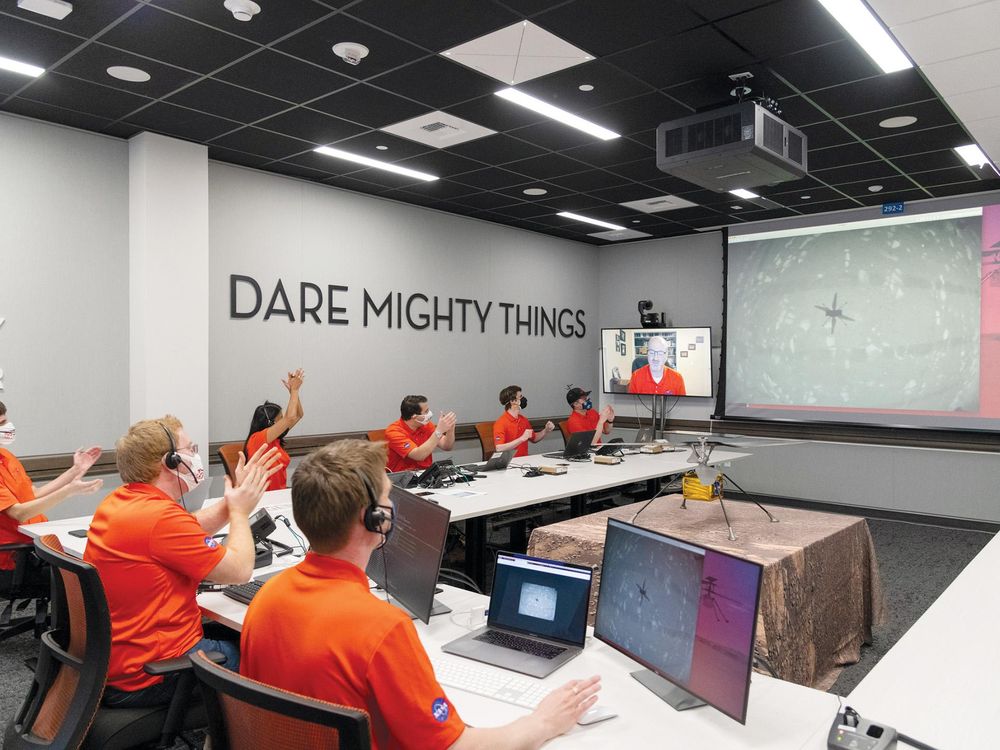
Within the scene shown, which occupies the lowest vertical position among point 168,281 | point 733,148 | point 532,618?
point 532,618

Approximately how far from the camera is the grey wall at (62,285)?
14.7 feet

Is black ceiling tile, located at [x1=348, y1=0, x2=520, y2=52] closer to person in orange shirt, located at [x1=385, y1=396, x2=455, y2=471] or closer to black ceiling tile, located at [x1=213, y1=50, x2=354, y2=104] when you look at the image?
black ceiling tile, located at [x1=213, y1=50, x2=354, y2=104]

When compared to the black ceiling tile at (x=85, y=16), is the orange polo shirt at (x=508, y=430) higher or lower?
lower

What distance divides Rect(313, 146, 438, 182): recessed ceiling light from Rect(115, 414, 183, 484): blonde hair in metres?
3.61

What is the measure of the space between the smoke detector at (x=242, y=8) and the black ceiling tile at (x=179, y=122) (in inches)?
56.8

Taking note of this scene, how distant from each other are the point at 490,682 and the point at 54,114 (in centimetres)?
477

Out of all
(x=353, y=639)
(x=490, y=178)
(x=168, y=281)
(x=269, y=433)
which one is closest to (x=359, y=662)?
(x=353, y=639)

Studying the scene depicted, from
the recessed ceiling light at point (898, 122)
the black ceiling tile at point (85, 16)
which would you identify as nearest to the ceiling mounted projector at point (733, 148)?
the recessed ceiling light at point (898, 122)

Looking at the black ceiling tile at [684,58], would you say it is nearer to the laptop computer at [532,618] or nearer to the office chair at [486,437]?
the laptop computer at [532,618]

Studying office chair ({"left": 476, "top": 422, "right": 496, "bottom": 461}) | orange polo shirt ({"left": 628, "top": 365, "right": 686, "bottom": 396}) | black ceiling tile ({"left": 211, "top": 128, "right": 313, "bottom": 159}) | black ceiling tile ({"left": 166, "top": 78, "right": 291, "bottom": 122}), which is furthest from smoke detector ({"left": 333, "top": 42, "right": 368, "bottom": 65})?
orange polo shirt ({"left": 628, "top": 365, "right": 686, "bottom": 396})

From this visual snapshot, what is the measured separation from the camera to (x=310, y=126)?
15.3 feet

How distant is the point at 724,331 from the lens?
7953 mm

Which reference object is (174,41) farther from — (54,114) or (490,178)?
(490,178)

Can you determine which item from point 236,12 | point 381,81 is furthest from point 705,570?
point 381,81
